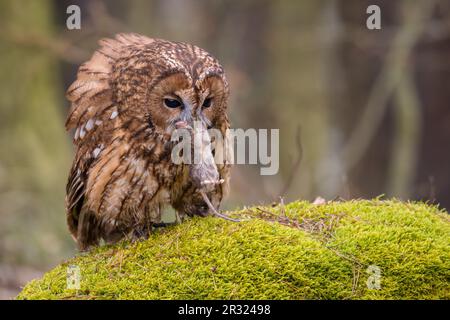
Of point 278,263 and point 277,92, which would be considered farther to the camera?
point 277,92

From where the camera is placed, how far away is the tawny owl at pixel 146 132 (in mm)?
3473

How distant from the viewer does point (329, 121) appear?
926 cm

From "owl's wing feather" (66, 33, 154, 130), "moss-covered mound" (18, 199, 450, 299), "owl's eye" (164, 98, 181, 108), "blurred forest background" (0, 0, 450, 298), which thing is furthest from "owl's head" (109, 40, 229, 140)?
"blurred forest background" (0, 0, 450, 298)

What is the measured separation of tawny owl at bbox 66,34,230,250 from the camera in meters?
3.47

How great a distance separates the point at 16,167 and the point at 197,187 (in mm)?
4679

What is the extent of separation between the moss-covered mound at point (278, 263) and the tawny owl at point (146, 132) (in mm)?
415

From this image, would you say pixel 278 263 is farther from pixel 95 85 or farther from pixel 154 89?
pixel 95 85

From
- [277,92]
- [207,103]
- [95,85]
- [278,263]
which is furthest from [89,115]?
[277,92]

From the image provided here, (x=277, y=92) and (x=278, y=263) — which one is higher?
(x=277, y=92)

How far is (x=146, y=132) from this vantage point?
11.6 feet

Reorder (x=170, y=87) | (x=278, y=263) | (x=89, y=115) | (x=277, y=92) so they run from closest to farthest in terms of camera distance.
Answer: (x=278, y=263)
(x=170, y=87)
(x=89, y=115)
(x=277, y=92)

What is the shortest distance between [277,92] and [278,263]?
643 centimetres
